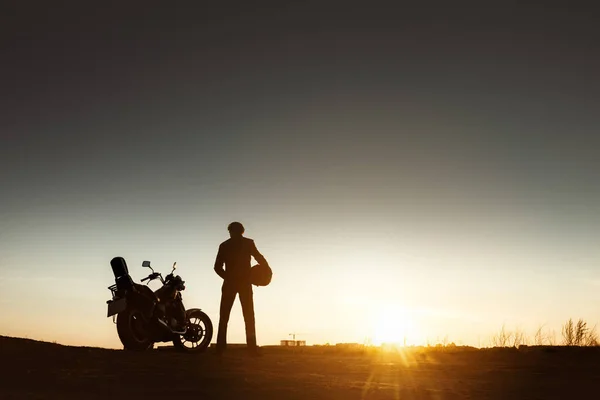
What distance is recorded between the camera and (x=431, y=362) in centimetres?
1672

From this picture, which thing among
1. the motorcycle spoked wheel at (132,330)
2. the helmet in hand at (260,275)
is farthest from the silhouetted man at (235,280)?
the motorcycle spoked wheel at (132,330)

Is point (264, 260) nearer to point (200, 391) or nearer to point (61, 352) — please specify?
point (61, 352)

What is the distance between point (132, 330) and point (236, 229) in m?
3.42

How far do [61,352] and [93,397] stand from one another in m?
5.88

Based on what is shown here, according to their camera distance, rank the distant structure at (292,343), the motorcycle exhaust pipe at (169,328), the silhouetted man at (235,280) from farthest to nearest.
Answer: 1. the distant structure at (292,343)
2. the motorcycle exhaust pipe at (169,328)
3. the silhouetted man at (235,280)

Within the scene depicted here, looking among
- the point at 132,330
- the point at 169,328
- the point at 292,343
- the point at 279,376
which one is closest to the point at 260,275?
the point at 169,328

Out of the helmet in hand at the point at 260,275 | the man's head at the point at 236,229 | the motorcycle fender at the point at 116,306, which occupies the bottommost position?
the motorcycle fender at the point at 116,306

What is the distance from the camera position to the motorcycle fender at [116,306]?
17438 millimetres

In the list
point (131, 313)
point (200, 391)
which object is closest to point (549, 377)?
point (200, 391)

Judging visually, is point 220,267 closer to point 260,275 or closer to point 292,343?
point 260,275

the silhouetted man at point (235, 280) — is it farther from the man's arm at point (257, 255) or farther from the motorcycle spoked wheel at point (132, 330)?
the motorcycle spoked wheel at point (132, 330)

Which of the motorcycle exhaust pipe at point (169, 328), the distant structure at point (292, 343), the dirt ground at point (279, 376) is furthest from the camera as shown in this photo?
the distant structure at point (292, 343)

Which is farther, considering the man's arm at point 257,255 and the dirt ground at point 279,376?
the man's arm at point 257,255

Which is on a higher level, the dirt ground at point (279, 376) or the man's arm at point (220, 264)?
the man's arm at point (220, 264)
